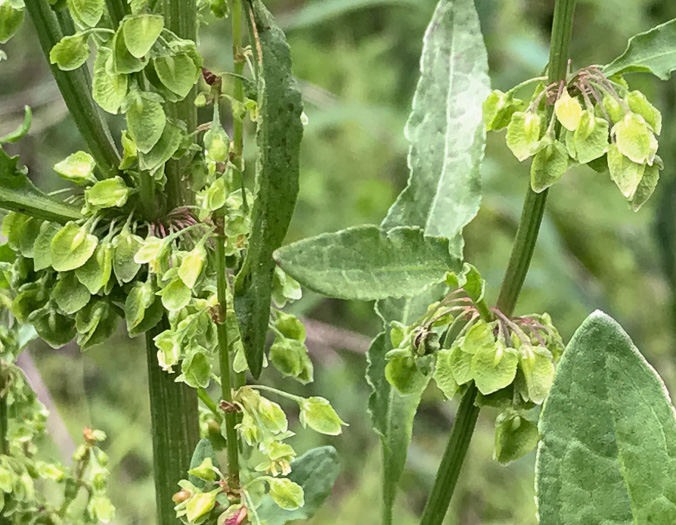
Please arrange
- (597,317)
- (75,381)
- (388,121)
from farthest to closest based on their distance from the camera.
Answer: (75,381)
(388,121)
(597,317)

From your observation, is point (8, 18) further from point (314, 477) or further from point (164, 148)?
point (314, 477)

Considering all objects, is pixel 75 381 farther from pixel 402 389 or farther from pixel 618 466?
pixel 618 466

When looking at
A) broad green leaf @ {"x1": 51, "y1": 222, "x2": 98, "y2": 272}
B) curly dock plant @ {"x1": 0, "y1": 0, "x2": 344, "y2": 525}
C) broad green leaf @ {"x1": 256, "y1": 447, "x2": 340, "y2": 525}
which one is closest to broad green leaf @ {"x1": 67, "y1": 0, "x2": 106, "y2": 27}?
curly dock plant @ {"x1": 0, "y1": 0, "x2": 344, "y2": 525}

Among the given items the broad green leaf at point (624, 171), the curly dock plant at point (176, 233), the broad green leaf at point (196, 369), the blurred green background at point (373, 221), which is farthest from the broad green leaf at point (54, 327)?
the blurred green background at point (373, 221)

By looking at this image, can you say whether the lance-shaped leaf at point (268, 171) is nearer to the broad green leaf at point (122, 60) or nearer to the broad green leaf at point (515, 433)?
the broad green leaf at point (122, 60)

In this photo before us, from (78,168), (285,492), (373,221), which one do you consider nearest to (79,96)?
(78,168)

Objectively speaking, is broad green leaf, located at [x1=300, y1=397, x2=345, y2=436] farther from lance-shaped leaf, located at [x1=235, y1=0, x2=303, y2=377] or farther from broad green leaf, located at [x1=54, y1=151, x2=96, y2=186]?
broad green leaf, located at [x1=54, y1=151, x2=96, y2=186]

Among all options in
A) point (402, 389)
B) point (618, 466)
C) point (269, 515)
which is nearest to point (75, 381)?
point (269, 515)
